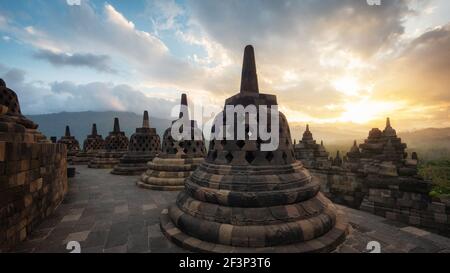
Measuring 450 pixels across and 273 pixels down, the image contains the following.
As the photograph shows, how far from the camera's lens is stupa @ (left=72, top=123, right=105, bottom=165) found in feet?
63.7

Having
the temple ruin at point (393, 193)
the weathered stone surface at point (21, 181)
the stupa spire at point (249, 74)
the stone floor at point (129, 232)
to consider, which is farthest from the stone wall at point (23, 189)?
the temple ruin at point (393, 193)

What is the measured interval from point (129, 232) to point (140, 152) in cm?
947

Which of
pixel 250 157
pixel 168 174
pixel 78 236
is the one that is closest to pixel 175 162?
pixel 168 174

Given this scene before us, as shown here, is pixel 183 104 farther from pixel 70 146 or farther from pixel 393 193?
pixel 70 146

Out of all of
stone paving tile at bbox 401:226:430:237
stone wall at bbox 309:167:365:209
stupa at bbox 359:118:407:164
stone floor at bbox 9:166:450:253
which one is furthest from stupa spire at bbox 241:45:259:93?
stupa at bbox 359:118:407:164

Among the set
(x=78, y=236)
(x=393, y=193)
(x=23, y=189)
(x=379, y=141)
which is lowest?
(x=78, y=236)

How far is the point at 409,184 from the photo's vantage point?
5938 millimetres

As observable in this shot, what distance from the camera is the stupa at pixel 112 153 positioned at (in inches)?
643

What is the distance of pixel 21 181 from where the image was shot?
13.0 ft

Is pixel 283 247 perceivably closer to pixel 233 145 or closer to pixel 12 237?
pixel 233 145

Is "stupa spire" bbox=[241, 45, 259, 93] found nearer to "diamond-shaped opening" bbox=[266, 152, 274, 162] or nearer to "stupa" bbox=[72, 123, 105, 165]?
"diamond-shaped opening" bbox=[266, 152, 274, 162]

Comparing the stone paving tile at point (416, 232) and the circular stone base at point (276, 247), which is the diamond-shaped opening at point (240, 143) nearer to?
the circular stone base at point (276, 247)

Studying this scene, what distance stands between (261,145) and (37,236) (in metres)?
4.70
